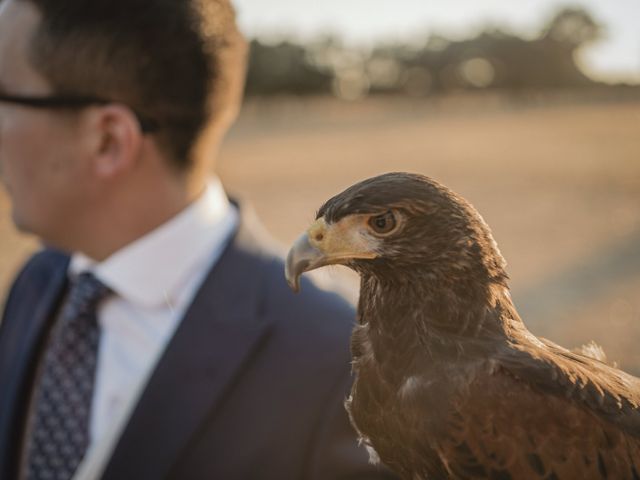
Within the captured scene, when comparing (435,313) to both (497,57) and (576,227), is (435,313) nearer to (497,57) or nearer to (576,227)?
(576,227)

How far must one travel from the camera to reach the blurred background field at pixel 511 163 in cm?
864

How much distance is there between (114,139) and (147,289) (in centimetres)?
74

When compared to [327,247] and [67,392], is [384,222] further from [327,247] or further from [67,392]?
[67,392]

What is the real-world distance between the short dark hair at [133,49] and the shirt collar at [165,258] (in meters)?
0.53

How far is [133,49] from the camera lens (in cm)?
281

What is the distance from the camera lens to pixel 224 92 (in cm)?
312

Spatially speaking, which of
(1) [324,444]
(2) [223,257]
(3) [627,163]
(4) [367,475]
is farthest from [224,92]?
(3) [627,163]

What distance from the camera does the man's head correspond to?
9.14 ft

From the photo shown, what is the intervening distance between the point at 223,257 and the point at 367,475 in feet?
3.97

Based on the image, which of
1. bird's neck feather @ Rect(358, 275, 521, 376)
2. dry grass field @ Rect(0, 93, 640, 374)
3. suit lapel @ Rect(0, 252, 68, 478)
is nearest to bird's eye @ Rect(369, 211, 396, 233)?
bird's neck feather @ Rect(358, 275, 521, 376)

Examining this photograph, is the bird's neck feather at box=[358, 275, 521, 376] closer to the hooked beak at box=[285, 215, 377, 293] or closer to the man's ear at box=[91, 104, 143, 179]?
the hooked beak at box=[285, 215, 377, 293]

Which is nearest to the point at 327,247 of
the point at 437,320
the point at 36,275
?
the point at 437,320

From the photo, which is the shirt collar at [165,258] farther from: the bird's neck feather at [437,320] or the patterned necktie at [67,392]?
the bird's neck feather at [437,320]

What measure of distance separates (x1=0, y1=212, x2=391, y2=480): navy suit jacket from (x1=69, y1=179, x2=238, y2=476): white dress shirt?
7.2 inches
